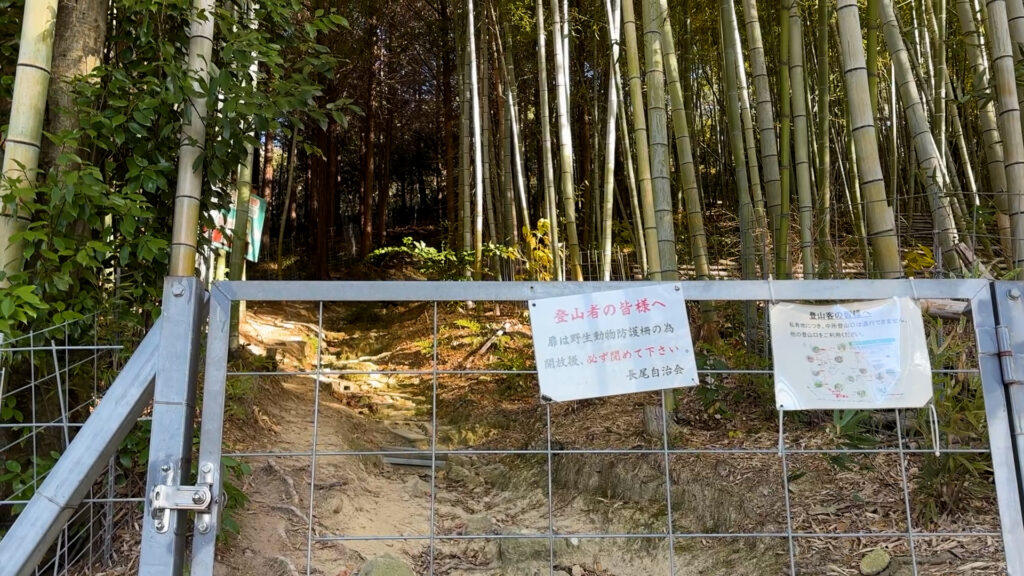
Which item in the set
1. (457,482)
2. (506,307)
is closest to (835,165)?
(506,307)

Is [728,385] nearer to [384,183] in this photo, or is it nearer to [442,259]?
[442,259]

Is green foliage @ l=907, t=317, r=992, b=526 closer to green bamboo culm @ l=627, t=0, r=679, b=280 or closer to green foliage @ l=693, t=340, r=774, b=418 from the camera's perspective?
green foliage @ l=693, t=340, r=774, b=418

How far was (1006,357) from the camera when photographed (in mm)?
1384

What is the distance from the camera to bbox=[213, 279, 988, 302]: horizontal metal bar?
1.42 m

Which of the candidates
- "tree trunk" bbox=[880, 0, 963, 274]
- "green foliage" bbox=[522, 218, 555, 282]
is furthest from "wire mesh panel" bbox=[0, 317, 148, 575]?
"green foliage" bbox=[522, 218, 555, 282]

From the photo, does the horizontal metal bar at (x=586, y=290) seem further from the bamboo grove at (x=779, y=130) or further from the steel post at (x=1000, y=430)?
the bamboo grove at (x=779, y=130)

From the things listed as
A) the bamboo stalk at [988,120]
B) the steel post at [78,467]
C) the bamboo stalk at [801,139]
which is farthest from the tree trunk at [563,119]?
the steel post at [78,467]

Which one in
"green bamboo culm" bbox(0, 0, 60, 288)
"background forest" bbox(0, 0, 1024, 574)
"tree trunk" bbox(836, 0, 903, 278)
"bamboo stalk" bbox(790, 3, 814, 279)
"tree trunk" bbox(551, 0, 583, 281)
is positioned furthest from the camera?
"tree trunk" bbox(551, 0, 583, 281)

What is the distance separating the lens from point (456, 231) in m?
8.88

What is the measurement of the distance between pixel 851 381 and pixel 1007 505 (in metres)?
0.37

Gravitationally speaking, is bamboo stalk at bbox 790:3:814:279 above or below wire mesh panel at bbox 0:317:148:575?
above

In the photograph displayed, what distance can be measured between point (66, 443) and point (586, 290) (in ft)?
5.88

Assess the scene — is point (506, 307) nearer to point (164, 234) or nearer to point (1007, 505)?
point (164, 234)

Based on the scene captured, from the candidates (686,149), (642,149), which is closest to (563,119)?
(686,149)
